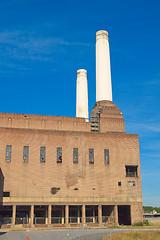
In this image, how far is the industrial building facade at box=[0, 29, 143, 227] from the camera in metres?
47.2

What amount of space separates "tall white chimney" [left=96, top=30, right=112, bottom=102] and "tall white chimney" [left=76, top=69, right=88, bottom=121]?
39.0 feet

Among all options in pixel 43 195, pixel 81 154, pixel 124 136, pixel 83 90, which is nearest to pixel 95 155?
pixel 81 154

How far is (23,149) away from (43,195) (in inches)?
309

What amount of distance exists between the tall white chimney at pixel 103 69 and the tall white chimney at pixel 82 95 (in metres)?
11.9

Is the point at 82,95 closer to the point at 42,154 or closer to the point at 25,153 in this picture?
the point at 42,154

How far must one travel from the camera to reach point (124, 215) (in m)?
53.5

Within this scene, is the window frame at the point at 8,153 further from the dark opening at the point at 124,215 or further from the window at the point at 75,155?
the dark opening at the point at 124,215

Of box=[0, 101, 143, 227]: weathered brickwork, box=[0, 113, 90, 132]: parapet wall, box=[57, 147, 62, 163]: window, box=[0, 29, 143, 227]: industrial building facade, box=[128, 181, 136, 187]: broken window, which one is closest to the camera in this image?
box=[0, 29, 143, 227]: industrial building facade

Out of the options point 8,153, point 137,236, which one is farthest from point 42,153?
point 137,236

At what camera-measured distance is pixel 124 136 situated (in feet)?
178

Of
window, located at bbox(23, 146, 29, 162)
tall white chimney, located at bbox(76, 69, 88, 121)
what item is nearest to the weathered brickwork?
window, located at bbox(23, 146, 29, 162)

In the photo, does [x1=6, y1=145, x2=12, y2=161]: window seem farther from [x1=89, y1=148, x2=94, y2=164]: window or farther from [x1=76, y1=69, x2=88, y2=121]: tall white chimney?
[x1=76, y1=69, x2=88, y2=121]: tall white chimney

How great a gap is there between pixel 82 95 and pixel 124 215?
1181 inches

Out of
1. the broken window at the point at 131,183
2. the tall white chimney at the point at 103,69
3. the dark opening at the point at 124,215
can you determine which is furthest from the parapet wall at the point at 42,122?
the dark opening at the point at 124,215
